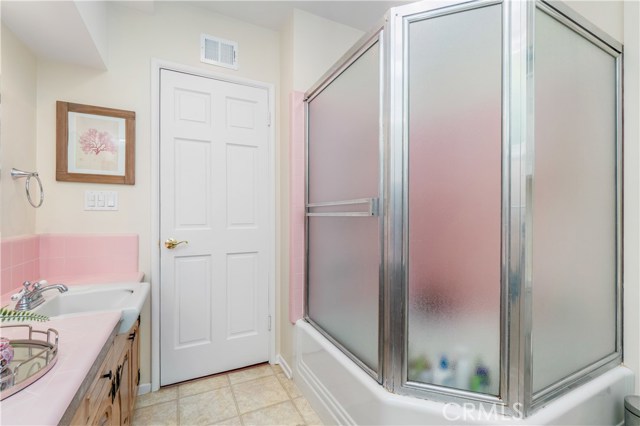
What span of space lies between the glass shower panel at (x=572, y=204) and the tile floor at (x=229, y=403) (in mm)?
1339

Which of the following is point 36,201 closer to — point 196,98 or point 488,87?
point 196,98

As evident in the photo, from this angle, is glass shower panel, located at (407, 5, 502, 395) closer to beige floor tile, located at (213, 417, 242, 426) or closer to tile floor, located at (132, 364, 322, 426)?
tile floor, located at (132, 364, 322, 426)

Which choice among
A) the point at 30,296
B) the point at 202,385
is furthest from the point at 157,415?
the point at 30,296

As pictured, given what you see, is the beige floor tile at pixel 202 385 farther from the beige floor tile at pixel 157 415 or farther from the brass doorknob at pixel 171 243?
the brass doorknob at pixel 171 243

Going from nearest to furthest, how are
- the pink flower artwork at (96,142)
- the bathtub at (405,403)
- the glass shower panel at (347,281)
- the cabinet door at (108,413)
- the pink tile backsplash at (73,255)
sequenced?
the cabinet door at (108,413) < the bathtub at (405,403) < the glass shower panel at (347,281) < the pink tile backsplash at (73,255) < the pink flower artwork at (96,142)

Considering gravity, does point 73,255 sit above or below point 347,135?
below

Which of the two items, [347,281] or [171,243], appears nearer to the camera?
[347,281]

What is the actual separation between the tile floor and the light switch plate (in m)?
1.23

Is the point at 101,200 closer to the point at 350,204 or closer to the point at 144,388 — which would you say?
the point at 144,388

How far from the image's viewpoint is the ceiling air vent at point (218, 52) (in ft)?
6.77

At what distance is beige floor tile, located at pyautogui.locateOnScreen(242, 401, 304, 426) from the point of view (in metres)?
1.65

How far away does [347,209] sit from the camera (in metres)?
1.60

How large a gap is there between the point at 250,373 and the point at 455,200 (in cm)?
190

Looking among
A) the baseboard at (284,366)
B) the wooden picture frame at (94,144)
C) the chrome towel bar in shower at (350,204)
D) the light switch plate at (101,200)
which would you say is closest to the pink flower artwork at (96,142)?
the wooden picture frame at (94,144)
